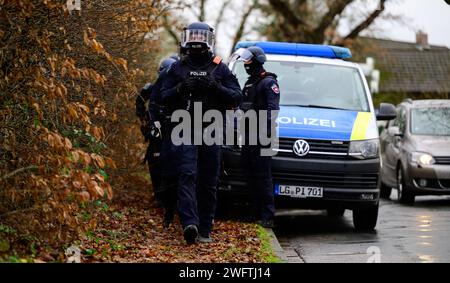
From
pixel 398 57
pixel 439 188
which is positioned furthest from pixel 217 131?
pixel 398 57

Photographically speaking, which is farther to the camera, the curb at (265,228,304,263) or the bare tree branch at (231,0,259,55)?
the bare tree branch at (231,0,259,55)

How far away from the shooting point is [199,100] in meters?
9.70

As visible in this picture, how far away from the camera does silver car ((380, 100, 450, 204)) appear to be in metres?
15.4

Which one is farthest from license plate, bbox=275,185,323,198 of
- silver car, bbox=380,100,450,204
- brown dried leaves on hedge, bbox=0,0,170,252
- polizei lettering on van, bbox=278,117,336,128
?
silver car, bbox=380,100,450,204

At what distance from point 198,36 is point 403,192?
24.9ft

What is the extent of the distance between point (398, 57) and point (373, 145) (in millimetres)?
50438

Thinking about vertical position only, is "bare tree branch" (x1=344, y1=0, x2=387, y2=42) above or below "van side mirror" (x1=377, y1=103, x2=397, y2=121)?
above

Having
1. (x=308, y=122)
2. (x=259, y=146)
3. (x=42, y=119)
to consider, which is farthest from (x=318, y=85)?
(x=42, y=119)

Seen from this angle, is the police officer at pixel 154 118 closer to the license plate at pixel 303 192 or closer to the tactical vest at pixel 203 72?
the tactical vest at pixel 203 72

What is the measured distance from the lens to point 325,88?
41.1ft

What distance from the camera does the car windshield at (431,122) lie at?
16.2 metres

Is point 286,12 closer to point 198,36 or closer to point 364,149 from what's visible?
point 364,149

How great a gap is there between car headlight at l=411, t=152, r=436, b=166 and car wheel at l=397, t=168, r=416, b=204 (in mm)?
517

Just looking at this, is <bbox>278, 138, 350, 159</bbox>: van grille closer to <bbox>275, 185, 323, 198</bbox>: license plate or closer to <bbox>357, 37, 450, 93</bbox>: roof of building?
<bbox>275, 185, 323, 198</bbox>: license plate
